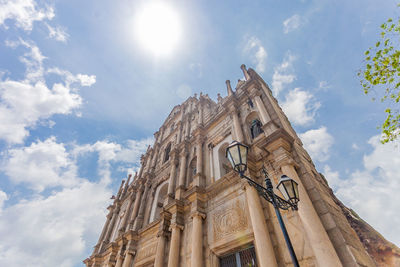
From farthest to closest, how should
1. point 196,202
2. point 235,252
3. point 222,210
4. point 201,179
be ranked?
point 201,179 < point 196,202 < point 222,210 < point 235,252

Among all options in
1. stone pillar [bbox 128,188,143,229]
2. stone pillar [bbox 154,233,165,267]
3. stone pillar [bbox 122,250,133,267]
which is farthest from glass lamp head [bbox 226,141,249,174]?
stone pillar [bbox 128,188,143,229]

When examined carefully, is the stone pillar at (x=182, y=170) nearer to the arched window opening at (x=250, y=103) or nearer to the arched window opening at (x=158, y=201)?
the arched window opening at (x=158, y=201)

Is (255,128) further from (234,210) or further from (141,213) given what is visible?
(141,213)

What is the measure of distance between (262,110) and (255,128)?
1190mm

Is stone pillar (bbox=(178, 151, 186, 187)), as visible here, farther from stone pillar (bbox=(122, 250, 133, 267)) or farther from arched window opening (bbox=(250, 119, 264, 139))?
arched window opening (bbox=(250, 119, 264, 139))

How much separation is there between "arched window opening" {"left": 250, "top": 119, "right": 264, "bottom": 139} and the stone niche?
3503 millimetres

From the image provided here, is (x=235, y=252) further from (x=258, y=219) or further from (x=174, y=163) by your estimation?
(x=174, y=163)

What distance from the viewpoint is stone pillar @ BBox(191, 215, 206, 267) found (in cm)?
737

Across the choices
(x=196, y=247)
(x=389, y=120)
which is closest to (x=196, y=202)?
(x=196, y=247)

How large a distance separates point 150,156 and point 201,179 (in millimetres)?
11597

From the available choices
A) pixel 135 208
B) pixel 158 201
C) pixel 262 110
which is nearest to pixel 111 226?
pixel 135 208

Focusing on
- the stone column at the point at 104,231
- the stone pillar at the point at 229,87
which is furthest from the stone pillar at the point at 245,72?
the stone column at the point at 104,231

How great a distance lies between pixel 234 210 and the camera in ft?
25.8

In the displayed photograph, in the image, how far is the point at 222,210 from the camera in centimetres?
834
